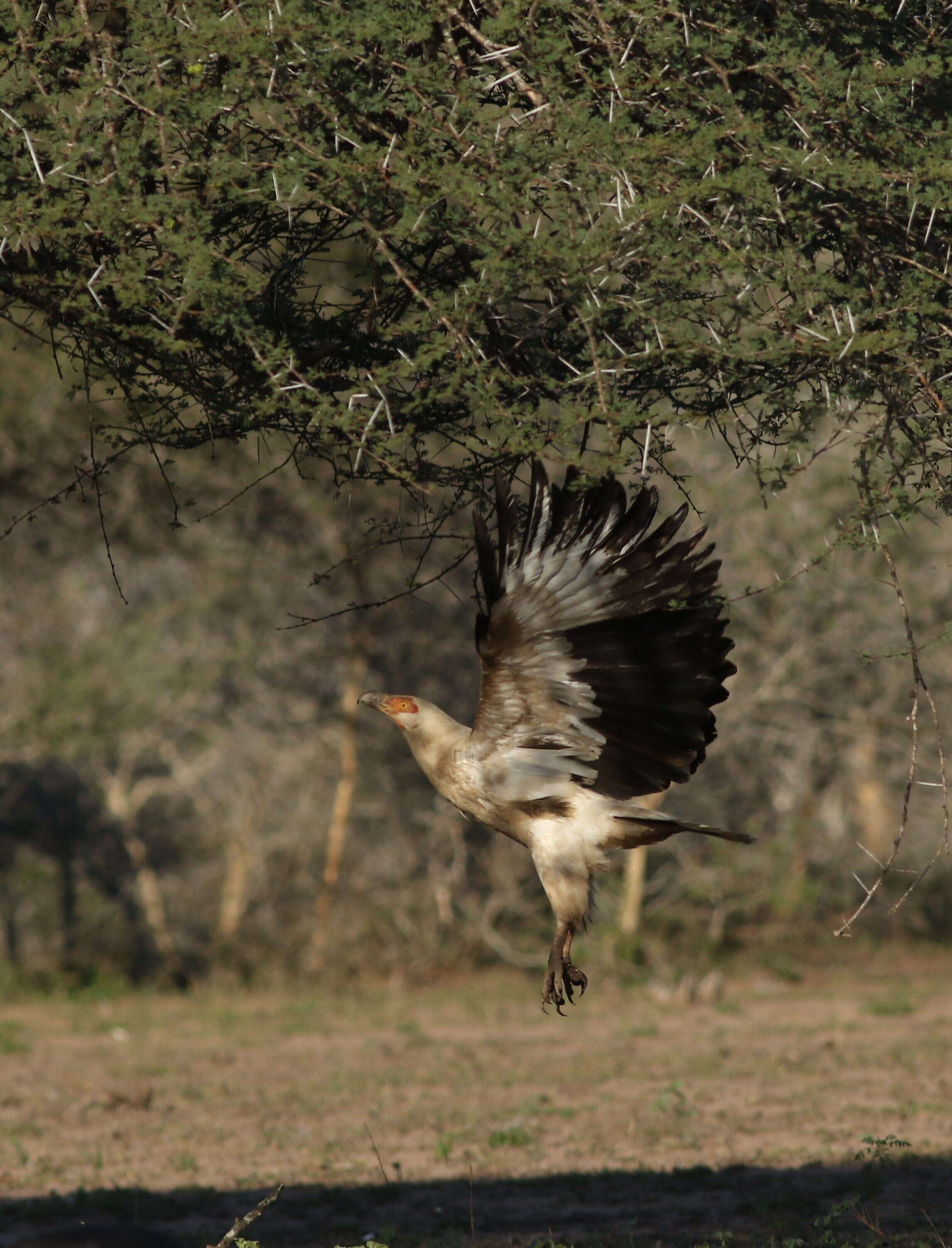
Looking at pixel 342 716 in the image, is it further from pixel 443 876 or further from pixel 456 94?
pixel 456 94

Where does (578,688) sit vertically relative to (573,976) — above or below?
above

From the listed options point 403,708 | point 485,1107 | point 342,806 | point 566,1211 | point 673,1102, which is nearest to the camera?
point 403,708

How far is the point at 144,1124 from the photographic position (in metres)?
9.31

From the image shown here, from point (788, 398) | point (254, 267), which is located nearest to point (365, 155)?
point (254, 267)

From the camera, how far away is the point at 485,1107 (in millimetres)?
9680

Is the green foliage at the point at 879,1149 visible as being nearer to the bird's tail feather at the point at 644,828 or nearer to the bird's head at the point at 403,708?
the bird's tail feather at the point at 644,828

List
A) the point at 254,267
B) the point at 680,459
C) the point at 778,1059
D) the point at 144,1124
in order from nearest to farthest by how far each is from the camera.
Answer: the point at 254,267
the point at 144,1124
the point at 778,1059
the point at 680,459

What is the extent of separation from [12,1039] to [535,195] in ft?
33.7

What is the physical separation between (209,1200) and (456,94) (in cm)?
514

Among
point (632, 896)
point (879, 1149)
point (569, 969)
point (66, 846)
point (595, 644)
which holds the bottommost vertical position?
point (879, 1149)

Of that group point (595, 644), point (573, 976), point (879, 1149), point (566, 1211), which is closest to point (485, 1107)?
A: point (566, 1211)

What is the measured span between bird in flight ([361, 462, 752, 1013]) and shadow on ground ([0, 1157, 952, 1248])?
1.70m

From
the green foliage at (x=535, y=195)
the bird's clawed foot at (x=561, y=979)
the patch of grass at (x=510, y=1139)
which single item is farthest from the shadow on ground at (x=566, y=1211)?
the green foliage at (x=535, y=195)

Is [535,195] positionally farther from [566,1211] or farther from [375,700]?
[566,1211]
